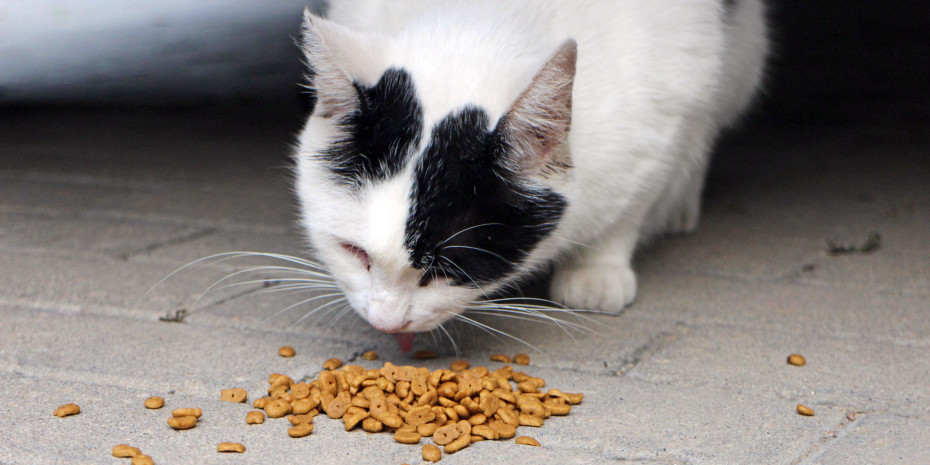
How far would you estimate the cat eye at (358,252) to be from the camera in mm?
1766

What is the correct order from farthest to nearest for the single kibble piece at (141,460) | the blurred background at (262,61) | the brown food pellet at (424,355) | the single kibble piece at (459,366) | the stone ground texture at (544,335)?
the blurred background at (262,61) < the brown food pellet at (424,355) < the single kibble piece at (459,366) < the stone ground texture at (544,335) < the single kibble piece at (141,460)

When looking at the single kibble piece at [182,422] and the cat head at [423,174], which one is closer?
the single kibble piece at [182,422]

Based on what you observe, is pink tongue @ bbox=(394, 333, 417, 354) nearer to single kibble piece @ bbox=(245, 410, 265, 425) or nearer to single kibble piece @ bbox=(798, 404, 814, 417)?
single kibble piece @ bbox=(245, 410, 265, 425)

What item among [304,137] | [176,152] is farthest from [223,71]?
[304,137]

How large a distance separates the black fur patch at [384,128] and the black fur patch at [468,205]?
0.16ft

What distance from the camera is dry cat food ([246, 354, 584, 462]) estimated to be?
1.56 metres

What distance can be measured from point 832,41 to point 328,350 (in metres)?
7.56

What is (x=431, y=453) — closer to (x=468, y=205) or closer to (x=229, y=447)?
(x=229, y=447)

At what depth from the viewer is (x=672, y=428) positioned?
160cm

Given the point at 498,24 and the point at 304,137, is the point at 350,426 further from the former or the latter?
the point at 498,24

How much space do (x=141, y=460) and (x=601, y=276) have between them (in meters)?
1.32

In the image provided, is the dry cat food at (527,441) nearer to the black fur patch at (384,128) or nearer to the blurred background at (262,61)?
the black fur patch at (384,128)

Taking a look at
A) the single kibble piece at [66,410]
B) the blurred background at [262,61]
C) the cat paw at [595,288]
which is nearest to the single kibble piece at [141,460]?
the single kibble piece at [66,410]

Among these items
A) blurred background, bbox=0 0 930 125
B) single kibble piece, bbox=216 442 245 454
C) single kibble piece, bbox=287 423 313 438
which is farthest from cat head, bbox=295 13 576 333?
blurred background, bbox=0 0 930 125
